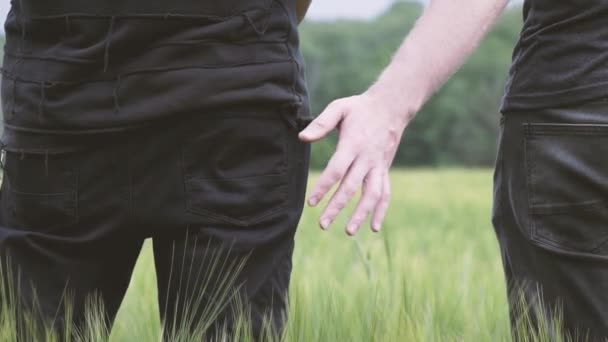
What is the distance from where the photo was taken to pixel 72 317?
4.50 ft

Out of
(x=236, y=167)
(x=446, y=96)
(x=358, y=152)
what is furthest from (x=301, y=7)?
(x=446, y=96)

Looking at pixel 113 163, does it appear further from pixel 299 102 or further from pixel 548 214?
pixel 548 214

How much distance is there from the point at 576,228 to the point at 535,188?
0.26 ft

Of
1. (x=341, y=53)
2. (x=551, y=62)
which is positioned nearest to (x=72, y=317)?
(x=551, y=62)

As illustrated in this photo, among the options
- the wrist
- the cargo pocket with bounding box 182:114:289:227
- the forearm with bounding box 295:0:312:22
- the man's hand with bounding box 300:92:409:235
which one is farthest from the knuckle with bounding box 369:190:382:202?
the forearm with bounding box 295:0:312:22

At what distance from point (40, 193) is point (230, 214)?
1.00 ft

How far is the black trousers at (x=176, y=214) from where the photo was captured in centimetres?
128

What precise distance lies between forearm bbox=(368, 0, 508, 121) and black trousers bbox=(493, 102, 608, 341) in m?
0.19

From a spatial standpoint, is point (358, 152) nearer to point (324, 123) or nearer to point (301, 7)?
point (324, 123)

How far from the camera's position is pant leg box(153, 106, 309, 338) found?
4.17ft

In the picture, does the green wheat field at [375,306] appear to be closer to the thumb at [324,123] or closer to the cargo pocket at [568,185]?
the cargo pocket at [568,185]

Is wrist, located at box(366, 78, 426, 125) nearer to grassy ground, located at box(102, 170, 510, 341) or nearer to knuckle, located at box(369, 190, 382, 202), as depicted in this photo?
knuckle, located at box(369, 190, 382, 202)

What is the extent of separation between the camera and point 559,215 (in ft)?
4.07

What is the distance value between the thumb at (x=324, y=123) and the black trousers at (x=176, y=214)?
17cm
